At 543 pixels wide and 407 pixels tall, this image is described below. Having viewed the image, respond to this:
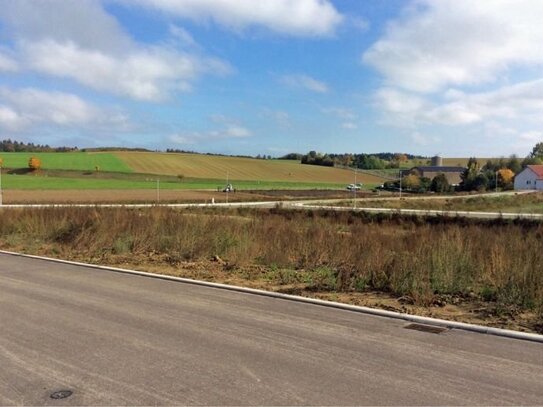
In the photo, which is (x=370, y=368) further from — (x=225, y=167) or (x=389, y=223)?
(x=225, y=167)

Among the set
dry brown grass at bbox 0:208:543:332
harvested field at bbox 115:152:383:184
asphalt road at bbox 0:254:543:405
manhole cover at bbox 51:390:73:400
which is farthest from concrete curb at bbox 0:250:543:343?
harvested field at bbox 115:152:383:184

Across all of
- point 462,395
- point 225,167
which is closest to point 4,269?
point 462,395

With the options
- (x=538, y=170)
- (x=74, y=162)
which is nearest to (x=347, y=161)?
(x=538, y=170)

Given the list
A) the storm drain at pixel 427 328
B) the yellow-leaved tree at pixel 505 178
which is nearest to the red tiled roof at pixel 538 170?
the yellow-leaved tree at pixel 505 178

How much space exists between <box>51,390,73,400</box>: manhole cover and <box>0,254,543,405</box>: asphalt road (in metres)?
0.05

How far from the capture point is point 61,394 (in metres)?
4.44

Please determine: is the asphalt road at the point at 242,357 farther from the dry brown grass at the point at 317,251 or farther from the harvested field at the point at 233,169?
the harvested field at the point at 233,169

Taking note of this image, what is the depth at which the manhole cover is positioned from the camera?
4.38m

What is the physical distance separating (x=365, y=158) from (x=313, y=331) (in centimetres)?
17903

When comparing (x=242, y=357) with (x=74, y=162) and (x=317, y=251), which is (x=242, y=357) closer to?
(x=317, y=251)

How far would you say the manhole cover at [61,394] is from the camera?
14.4ft

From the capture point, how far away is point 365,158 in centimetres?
18175

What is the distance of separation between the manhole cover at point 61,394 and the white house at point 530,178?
439ft

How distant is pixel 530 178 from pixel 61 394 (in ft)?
457
